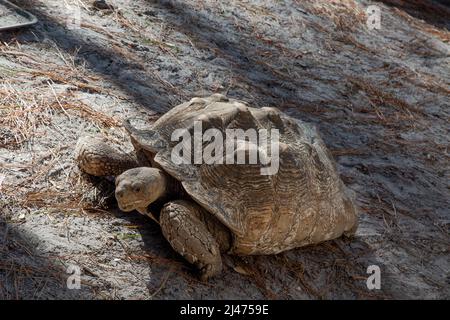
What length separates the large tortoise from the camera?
363cm

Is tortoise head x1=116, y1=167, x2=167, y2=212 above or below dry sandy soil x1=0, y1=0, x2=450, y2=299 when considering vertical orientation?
above

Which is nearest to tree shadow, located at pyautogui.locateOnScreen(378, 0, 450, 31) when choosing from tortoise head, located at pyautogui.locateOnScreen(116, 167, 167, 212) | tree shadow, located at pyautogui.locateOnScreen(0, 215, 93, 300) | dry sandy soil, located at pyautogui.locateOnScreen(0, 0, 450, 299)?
dry sandy soil, located at pyautogui.locateOnScreen(0, 0, 450, 299)

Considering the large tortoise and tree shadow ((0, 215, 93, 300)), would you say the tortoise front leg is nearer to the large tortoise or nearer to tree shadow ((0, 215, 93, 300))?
the large tortoise

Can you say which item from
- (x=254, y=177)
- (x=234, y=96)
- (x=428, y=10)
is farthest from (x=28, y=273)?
(x=428, y=10)

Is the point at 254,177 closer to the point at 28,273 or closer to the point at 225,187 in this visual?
the point at 225,187

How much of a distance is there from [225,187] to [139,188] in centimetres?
48

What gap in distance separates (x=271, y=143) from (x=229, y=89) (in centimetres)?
199

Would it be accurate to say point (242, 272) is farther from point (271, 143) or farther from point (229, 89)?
point (229, 89)

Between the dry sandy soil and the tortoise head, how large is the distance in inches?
11.0

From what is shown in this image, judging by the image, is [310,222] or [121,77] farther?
[121,77]

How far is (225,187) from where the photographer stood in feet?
12.3

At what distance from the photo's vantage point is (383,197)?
505 cm

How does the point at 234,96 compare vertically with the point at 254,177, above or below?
below
